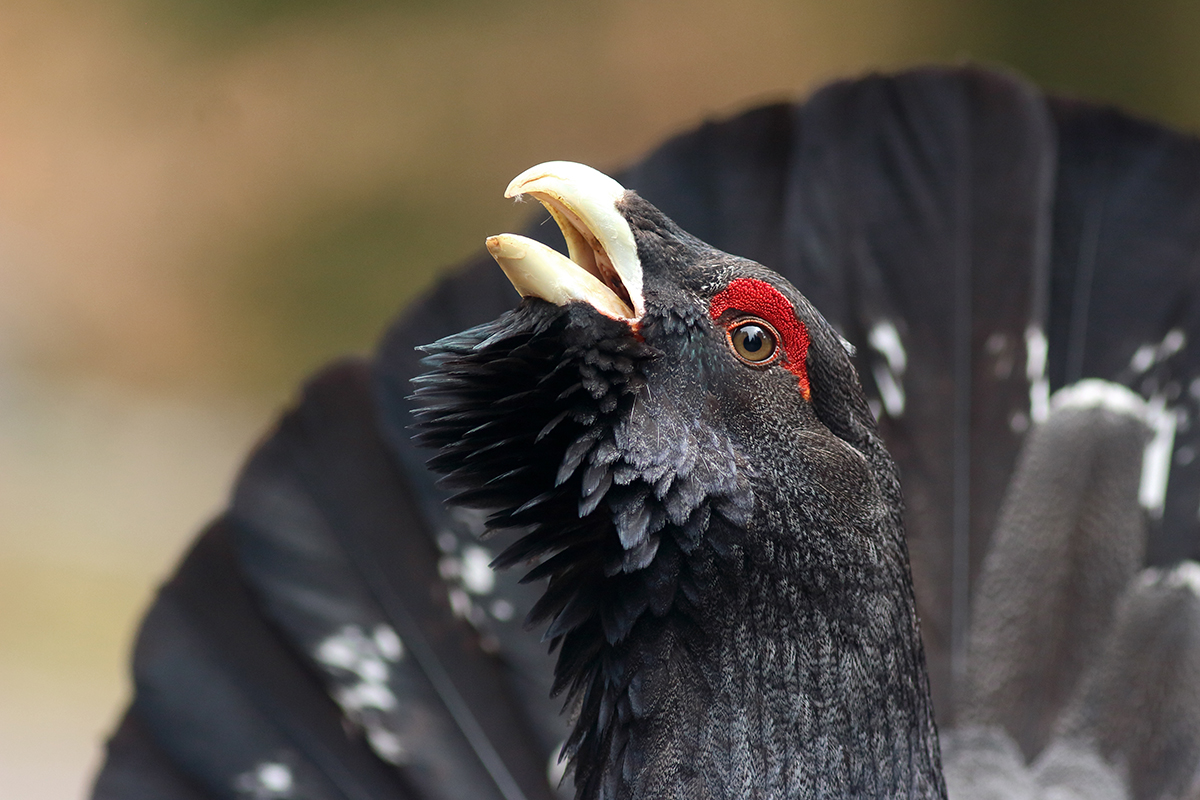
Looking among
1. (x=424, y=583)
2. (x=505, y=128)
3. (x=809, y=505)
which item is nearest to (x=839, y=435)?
(x=809, y=505)

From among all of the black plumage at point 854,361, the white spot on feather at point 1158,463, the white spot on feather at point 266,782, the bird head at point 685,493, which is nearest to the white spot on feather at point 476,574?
the black plumage at point 854,361

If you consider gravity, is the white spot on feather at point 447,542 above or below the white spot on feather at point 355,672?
above

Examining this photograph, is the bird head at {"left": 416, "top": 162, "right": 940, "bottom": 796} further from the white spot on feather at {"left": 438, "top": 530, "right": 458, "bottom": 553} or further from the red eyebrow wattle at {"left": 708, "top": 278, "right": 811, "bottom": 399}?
the white spot on feather at {"left": 438, "top": 530, "right": 458, "bottom": 553}

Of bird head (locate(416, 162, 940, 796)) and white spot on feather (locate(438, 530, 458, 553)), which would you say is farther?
white spot on feather (locate(438, 530, 458, 553))

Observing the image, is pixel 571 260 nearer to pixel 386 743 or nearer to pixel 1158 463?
pixel 386 743

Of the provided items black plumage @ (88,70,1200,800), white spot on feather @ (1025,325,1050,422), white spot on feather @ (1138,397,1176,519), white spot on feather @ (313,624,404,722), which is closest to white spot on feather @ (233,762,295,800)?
black plumage @ (88,70,1200,800)

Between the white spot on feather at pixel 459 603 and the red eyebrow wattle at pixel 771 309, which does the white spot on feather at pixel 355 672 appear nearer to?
the white spot on feather at pixel 459 603

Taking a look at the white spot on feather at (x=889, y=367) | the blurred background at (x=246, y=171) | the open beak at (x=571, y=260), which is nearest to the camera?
the open beak at (x=571, y=260)
